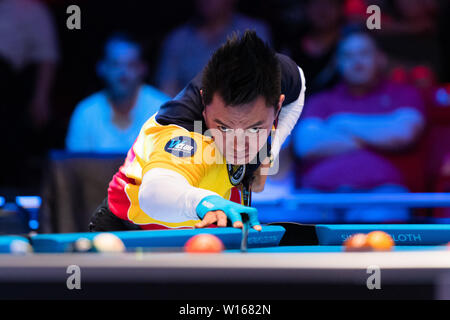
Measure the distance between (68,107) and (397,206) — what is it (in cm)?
302

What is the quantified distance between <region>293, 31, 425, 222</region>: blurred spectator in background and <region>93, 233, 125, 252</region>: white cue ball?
363 cm

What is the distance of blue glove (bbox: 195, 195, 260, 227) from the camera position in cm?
198

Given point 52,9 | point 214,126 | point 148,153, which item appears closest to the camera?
point 214,126

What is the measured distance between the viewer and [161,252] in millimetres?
1470

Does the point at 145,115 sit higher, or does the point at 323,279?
the point at 145,115

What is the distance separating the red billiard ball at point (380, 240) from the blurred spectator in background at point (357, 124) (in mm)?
3149

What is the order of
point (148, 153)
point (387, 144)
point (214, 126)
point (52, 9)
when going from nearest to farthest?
point (214, 126)
point (148, 153)
point (387, 144)
point (52, 9)

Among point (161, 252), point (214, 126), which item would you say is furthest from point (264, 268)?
point (214, 126)

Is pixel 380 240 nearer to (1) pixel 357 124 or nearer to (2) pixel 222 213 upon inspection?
(2) pixel 222 213

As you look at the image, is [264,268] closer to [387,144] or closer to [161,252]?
[161,252]

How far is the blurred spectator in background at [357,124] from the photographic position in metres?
5.37

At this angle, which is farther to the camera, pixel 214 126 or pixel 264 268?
pixel 214 126

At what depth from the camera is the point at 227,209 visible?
199cm

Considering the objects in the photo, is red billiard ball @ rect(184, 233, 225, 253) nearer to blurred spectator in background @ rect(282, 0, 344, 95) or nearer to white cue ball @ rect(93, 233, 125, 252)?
white cue ball @ rect(93, 233, 125, 252)
